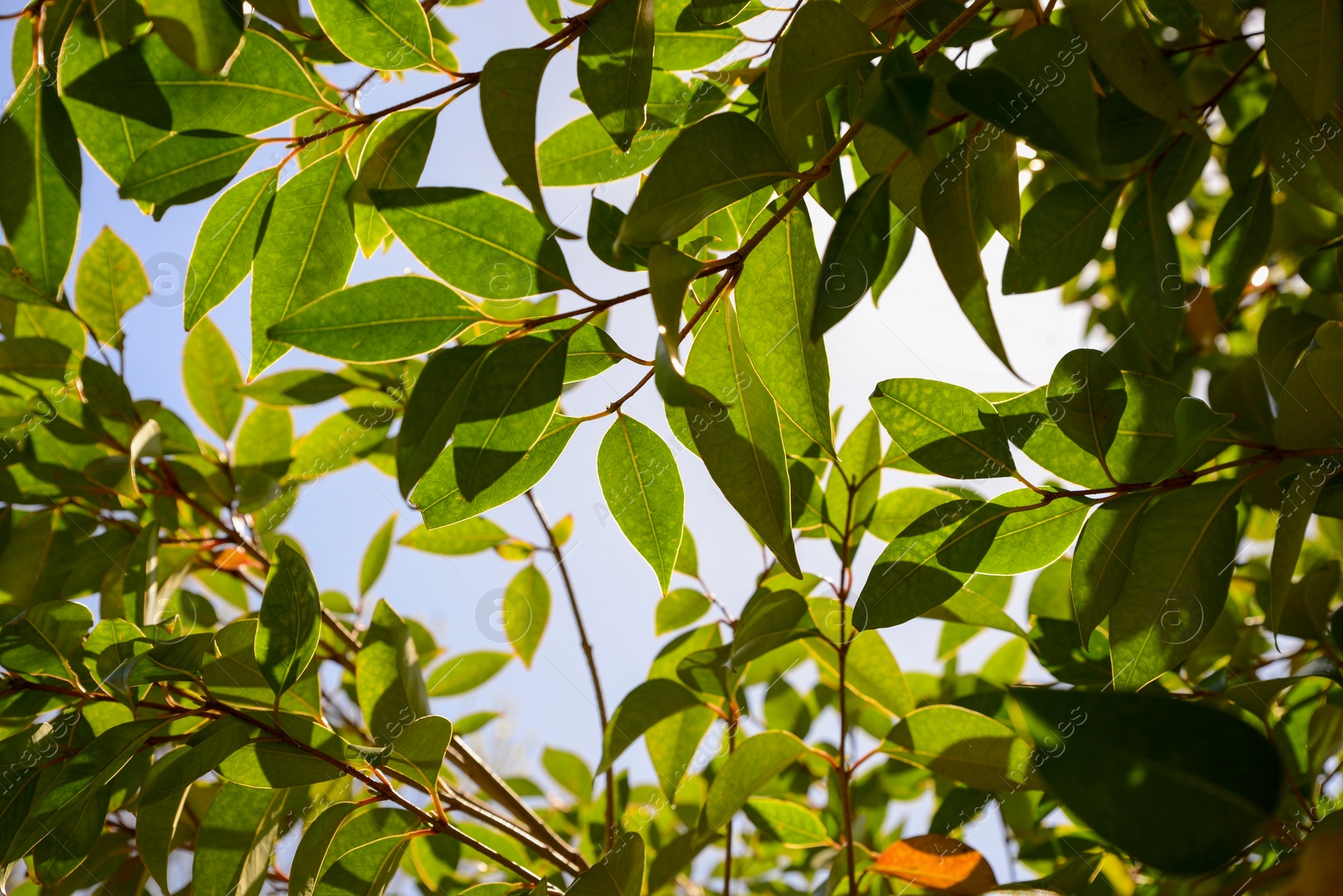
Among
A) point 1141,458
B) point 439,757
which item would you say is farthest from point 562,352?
point 1141,458

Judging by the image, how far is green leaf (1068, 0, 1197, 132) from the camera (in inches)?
22.1

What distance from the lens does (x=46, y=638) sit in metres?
0.75

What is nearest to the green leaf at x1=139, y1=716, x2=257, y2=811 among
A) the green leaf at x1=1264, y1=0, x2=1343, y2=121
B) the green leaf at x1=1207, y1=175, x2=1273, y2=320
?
the green leaf at x1=1264, y1=0, x2=1343, y2=121

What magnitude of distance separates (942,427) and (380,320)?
470 millimetres

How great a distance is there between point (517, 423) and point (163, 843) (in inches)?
18.6

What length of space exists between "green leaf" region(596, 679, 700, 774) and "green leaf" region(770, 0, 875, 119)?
22.7 inches

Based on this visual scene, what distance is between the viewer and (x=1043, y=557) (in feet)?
2.29

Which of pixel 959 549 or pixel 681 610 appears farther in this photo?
pixel 681 610

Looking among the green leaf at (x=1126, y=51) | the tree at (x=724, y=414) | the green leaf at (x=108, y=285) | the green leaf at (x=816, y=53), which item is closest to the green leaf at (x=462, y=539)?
the tree at (x=724, y=414)

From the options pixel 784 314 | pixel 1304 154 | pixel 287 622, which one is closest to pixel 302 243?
pixel 287 622

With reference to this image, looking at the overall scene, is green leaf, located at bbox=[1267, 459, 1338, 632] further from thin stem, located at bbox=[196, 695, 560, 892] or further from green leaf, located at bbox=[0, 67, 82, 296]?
green leaf, located at bbox=[0, 67, 82, 296]

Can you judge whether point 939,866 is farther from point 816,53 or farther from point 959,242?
point 816,53

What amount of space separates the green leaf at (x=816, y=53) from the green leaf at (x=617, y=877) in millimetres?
551

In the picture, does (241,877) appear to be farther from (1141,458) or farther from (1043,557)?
(1141,458)
